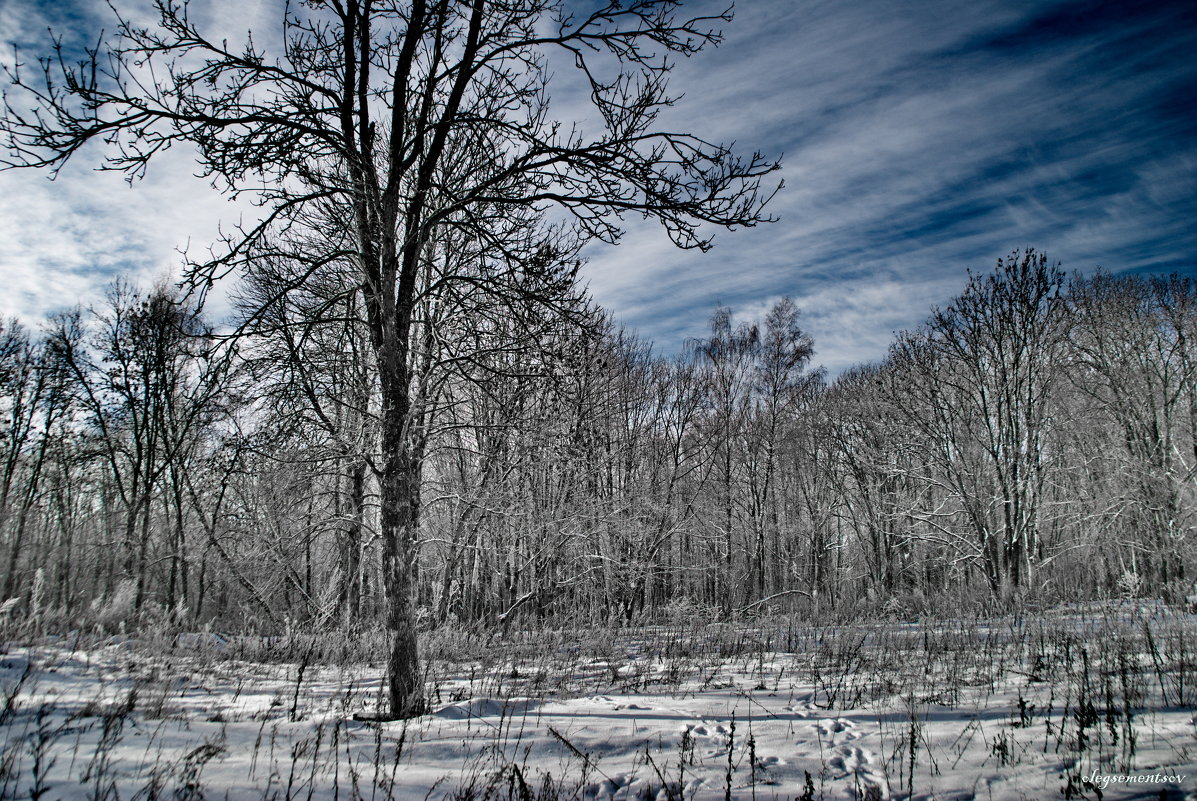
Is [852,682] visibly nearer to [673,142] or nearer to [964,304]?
[673,142]

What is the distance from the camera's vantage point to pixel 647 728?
154 inches

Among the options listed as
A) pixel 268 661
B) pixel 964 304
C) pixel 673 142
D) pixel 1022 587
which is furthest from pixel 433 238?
pixel 1022 587

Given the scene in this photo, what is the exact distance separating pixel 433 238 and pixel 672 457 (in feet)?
43.8

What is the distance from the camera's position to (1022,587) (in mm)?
12461

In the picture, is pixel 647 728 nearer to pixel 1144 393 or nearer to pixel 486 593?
pixel 486 593

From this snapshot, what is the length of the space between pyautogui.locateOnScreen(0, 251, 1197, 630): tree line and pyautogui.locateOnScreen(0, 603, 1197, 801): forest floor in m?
1.73

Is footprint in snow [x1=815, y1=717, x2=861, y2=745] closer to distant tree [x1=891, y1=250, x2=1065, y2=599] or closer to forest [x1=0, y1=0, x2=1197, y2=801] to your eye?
forest [x1=0, y1=0, x2=1197, y2=801]

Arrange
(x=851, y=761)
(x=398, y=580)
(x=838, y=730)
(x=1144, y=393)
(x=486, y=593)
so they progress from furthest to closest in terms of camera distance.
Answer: (x=1144, y=393) < (x=486, y=593) < (x=398, y=580) < (x=838, y=730) < (x=851, y=761)

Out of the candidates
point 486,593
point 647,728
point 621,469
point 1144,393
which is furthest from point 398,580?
point 1144,393

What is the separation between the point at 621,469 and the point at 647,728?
49.6 ft

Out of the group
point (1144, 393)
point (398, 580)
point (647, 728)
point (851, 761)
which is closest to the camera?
point (851, 761)

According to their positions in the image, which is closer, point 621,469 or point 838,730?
point 838,730

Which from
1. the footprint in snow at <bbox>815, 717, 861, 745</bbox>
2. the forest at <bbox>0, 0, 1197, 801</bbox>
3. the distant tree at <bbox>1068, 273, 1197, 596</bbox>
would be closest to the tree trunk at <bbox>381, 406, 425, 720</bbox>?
the forest at <bbox>0, 0, 1197, 801</bbox>

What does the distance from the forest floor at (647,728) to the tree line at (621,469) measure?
173cm
